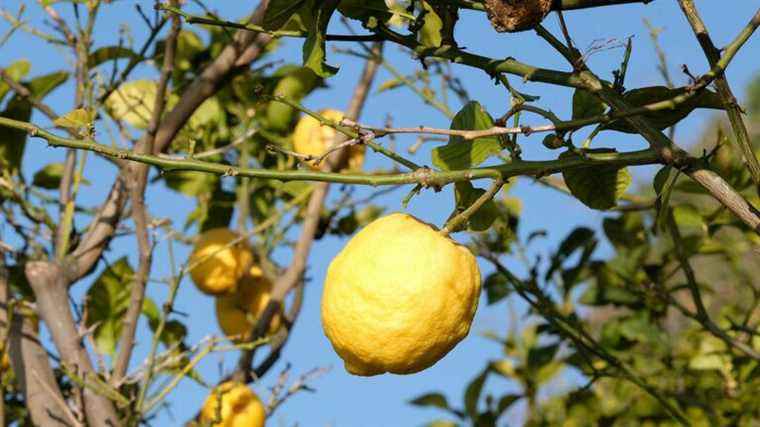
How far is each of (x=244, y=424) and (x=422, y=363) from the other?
67cm

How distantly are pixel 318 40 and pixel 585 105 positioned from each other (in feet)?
0.67

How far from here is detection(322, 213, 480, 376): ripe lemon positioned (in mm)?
664

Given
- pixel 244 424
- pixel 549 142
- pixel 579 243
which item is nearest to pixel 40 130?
pixel 549 142

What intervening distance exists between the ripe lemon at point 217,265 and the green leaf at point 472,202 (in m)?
0.77

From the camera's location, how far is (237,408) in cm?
131

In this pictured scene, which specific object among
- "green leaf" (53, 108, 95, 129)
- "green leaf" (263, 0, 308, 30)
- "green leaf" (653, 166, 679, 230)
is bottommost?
"green leaf" (653, 166, 679, 230)

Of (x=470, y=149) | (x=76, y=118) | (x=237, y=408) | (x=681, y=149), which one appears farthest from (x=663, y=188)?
(x=237, y=408)

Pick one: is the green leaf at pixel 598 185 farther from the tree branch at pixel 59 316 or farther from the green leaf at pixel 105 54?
the green leaf at pixel 105 54

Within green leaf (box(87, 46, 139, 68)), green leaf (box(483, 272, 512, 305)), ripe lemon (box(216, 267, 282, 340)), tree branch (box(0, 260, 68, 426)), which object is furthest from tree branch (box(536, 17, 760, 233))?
ripe lemon (box(216, 267, 282, 340))

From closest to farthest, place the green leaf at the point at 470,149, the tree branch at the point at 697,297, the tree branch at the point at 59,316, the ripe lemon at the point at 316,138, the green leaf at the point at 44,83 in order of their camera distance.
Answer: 1. the green leaf at the point at 470,149
2. the tree branch at the point at 697,297
3. the tree branch at the point at 59,316
4. the green leaf at the point at 44,83
5. the ripe lemon at the point at 316,138

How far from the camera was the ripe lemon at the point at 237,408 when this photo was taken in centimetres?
129

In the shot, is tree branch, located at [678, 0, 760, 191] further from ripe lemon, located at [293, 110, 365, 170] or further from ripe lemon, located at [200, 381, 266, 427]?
ripe lemon, located at [293, 110, 365, 170]

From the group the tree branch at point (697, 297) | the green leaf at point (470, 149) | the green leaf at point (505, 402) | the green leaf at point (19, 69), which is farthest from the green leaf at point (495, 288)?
the green leaf at point (470, 149)

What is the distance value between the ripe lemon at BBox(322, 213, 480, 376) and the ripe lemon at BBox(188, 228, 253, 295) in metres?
0.83
